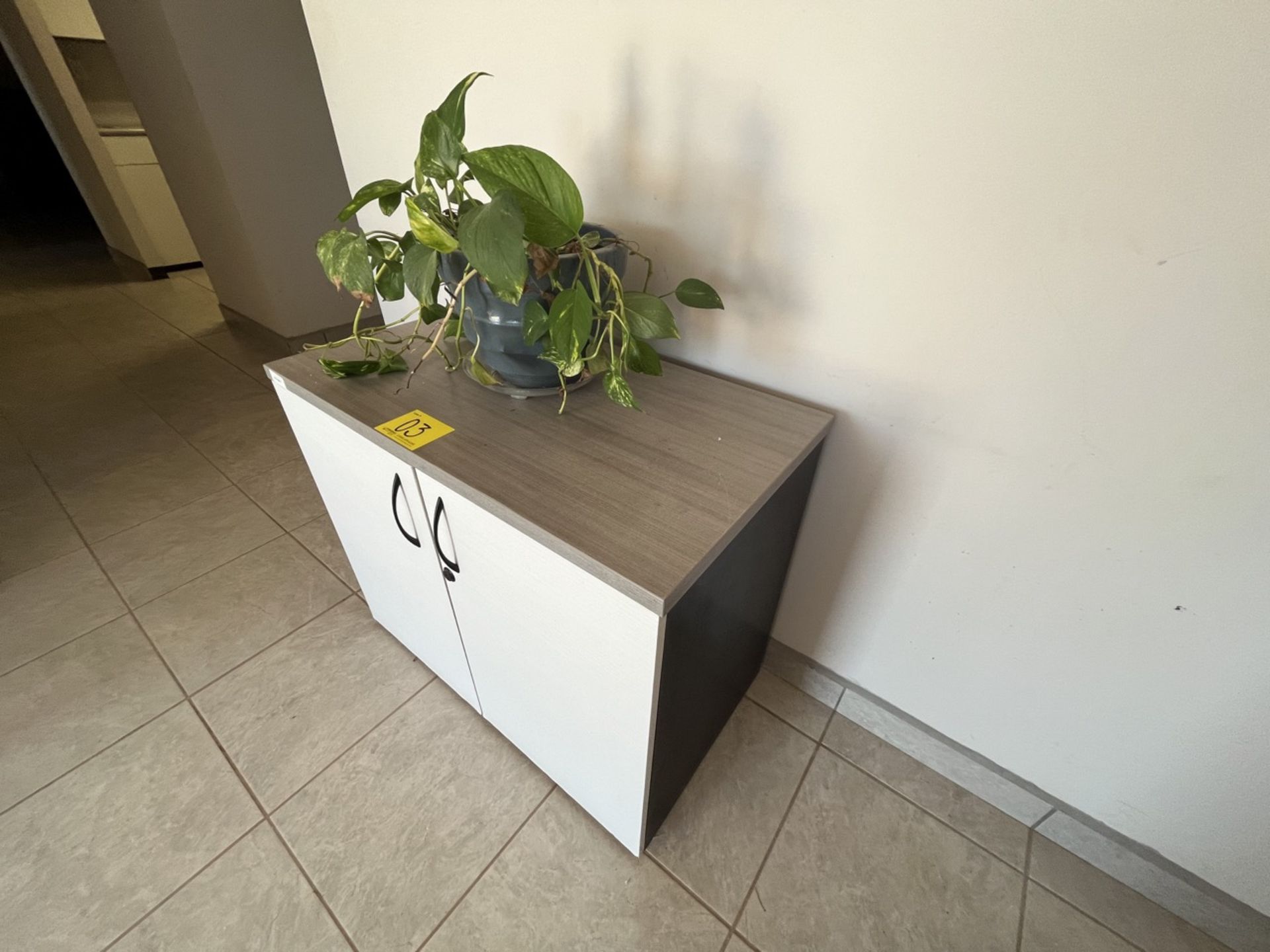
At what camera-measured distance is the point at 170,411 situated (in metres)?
2.18

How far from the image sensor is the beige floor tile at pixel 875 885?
0.87 metres

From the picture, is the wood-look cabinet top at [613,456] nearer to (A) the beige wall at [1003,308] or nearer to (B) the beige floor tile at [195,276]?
(A) the beige wall at [1003,308]

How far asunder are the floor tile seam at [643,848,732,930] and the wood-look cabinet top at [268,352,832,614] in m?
0.64

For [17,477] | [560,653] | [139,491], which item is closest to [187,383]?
[17,477]

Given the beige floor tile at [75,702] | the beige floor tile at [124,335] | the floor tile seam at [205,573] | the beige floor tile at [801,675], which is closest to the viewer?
the beige floor tile at [75,702]

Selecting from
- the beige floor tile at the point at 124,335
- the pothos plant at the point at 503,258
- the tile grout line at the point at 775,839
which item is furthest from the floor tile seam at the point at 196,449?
the tile grout line at the point at 775,839

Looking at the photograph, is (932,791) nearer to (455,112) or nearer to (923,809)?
(923,809)

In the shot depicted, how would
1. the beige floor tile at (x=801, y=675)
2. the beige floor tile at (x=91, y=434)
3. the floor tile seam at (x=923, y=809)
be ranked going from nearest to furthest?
the floor tile seam at (x=923, y=809) → the beige floor tile at (x=801, y=675) → the beige floor tile at (x=91, y=434)

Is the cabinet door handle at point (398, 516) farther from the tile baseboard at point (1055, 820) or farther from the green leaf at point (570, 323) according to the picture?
the tile baseboard at point (1055, 820)

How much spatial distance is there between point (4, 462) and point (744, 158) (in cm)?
271

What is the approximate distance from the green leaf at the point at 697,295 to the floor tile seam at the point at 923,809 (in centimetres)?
96

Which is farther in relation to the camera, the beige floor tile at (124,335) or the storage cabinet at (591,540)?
the beige floor tile at (124,335)

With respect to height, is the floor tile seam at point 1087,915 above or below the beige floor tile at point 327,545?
above

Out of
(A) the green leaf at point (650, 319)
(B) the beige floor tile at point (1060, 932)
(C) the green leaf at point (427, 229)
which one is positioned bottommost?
(B) the beige floor tile at point (1060, 932)
